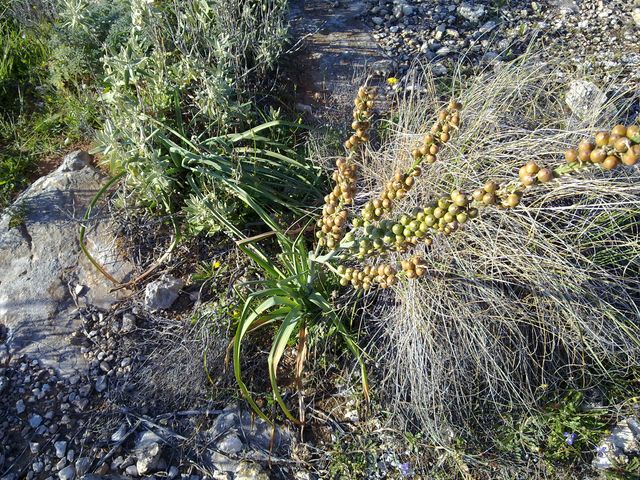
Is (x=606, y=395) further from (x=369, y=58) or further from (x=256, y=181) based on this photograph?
(x=369, y=58)

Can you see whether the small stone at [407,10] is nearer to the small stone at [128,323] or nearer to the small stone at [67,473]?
the small stone at [128,323]

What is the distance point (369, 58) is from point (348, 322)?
2.08 m

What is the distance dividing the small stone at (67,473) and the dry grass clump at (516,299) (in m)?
1.47

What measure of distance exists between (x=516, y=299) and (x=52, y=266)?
2528 millimetres

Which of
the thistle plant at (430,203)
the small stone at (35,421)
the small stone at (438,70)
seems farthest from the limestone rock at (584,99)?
the small stone at (35,421)

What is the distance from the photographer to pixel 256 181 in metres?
2.96

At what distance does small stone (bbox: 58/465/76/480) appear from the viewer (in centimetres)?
236

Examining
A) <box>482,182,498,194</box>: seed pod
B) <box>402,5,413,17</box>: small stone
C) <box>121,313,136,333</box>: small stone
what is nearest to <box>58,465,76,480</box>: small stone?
<box>121,313,136,333</box>: small stone

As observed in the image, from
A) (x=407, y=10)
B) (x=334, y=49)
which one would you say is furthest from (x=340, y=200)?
(x=407, y=10)

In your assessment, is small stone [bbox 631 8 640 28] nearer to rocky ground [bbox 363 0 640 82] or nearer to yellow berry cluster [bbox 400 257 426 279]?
rocky ground [bbox 363 0 640 82]

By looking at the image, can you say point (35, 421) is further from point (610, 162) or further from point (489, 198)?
point (610, 162)

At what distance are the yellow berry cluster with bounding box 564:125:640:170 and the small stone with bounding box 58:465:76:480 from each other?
2.39 m

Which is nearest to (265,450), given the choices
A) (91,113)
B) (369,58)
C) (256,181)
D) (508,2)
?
(256,181)

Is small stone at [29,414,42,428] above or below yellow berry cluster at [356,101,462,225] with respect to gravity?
below
